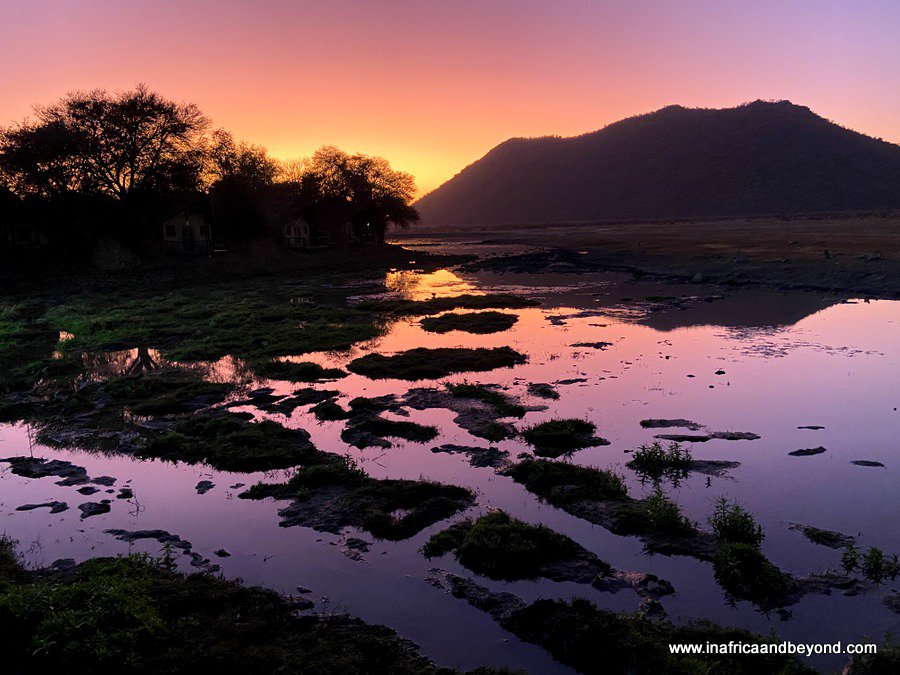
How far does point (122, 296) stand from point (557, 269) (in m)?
36.9

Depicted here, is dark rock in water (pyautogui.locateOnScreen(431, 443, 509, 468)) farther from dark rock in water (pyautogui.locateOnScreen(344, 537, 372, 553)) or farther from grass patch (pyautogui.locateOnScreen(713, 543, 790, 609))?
grass patch (pyautogui.locateOnScreen(713, 543, 790, 609))

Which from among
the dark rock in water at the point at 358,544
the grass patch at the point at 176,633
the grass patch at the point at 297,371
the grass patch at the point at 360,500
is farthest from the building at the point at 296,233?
the grass patch at the point at 176,633

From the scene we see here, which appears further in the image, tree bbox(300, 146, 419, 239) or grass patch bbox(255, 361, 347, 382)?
tree bbox(300, 146, 419, 239)

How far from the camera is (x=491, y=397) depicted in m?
15.2

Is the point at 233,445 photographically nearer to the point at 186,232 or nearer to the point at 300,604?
the point at 300,604

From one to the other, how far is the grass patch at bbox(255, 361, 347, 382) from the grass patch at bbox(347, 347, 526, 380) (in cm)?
88

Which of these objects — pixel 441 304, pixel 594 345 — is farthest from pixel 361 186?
pixel 594 345

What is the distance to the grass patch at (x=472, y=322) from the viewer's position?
2616 centimetres

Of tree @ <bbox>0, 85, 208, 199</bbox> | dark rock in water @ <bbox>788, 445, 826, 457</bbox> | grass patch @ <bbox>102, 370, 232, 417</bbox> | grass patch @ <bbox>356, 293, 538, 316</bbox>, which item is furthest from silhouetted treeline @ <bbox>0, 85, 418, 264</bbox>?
dark rock in water @ <bbox>788, 445, 826, 457</bbox>

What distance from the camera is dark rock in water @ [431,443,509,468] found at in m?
11.3

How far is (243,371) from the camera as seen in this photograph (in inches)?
749

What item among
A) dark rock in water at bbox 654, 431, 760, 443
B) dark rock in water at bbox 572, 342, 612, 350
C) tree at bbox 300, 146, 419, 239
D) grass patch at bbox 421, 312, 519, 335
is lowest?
dark rock in water at bbox 654, 431, 760, 443

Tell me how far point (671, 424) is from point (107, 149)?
206 ft

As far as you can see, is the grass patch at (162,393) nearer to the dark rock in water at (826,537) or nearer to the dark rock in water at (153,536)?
the dark rock in water at (153,536)
